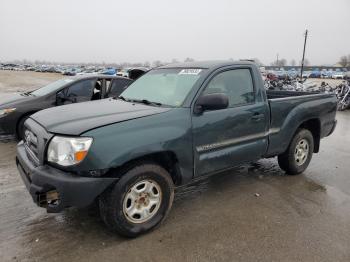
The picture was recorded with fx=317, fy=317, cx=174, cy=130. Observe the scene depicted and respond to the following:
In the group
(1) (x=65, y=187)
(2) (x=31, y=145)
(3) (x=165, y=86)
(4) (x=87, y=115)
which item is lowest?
(1) (x=65, y=187)

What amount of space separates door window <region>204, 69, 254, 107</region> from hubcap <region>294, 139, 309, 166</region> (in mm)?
1506


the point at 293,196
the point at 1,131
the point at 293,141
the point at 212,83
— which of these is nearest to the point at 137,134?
the point at 212,83

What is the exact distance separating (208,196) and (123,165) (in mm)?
1748

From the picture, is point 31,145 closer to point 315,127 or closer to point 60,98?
point 60,98

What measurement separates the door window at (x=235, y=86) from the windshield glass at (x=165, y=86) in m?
0.25

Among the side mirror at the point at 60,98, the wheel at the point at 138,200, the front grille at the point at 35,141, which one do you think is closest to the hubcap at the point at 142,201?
the wheel at the point at 138,200

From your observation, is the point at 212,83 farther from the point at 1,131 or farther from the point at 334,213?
the point at 1,131

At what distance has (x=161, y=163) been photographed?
3.54 meters

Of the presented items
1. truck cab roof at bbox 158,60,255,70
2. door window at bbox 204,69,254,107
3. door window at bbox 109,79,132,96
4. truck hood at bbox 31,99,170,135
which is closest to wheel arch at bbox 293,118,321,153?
door window at bbox 204,69,254,107

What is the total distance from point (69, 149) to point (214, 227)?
72.0 inches

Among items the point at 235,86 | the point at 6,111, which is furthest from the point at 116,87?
the point at 235,86

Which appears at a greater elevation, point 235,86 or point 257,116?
point 235,86

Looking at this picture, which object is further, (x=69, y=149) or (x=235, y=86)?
(x=235, y=86)

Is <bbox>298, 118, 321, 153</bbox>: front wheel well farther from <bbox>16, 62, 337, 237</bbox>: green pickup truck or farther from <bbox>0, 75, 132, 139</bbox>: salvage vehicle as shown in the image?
<bbox>0, 75, 132, 139</bbox>: salvage vehicle
